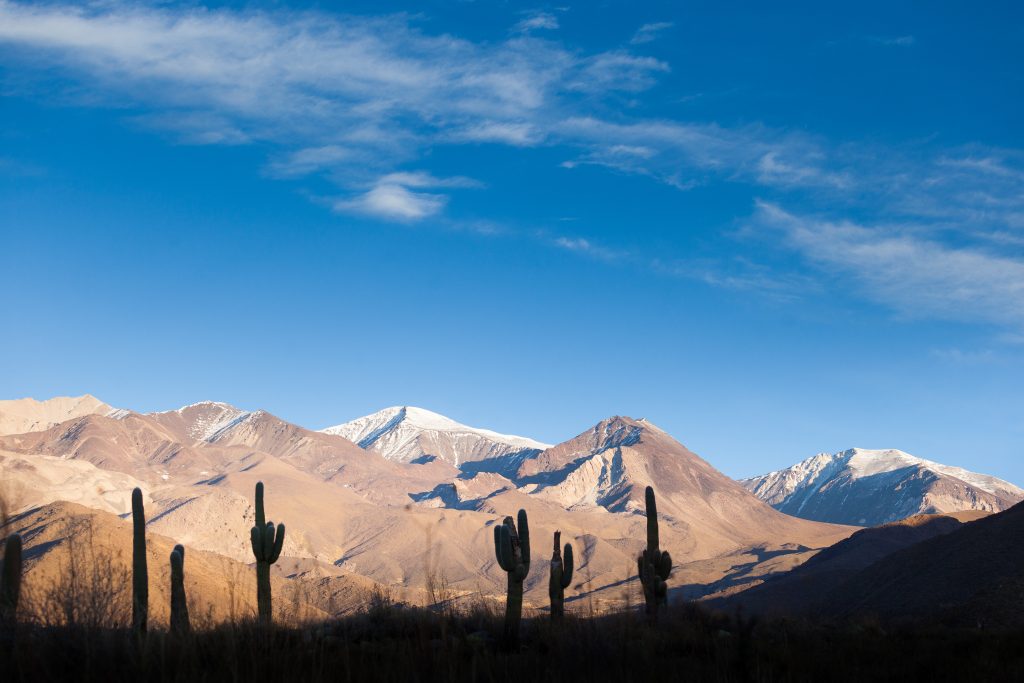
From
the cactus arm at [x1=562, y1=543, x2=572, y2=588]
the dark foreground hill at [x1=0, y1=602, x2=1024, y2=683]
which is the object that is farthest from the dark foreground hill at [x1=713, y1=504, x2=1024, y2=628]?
the dark foreground hill at [x1=0, y1=602, x2=1024, y2=683]

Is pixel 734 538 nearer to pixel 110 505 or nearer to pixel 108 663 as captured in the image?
pixel 110 505

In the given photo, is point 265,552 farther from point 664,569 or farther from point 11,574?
point 664,569

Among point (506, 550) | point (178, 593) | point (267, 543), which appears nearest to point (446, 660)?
point (178, 593)

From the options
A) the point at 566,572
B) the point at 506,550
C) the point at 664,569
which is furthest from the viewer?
the point at 664,569

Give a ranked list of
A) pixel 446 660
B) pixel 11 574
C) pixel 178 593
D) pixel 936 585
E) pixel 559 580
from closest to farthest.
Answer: pixel 446 660 < pixel 11 574 < pixel 178 593 < pixel 559 580 < pixel 936 585

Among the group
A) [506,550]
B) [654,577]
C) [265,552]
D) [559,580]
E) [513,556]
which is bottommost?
[654,577]

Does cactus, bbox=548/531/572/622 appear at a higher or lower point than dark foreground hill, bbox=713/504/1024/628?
higher

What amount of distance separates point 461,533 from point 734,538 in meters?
74.4

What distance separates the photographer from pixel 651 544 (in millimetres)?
24531

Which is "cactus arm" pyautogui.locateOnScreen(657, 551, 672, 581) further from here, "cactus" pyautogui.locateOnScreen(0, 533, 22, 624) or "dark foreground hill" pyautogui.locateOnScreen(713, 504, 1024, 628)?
"dark foreground hill" pyautogui.locateOnScreen(713, 504, 1024, 628)

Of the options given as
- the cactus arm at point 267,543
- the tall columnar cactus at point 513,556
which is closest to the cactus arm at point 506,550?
the tall columnar cactus at point 513,556

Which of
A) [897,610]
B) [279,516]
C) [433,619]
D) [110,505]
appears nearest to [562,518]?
[279,516]

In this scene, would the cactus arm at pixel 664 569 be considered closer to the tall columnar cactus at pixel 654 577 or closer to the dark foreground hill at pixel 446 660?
the tall columnar cactus at pixel 654 577

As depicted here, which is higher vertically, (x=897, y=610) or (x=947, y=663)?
(x=947, y=663)
